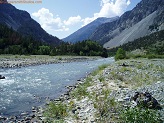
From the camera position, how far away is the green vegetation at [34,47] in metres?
136

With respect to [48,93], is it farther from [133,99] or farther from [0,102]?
[133,99]

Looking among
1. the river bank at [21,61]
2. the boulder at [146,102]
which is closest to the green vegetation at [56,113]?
the boulder at [146,102]

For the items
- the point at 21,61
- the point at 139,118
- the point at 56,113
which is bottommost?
the point at 56,113

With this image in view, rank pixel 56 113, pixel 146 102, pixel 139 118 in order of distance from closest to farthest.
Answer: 1. pixel 139 118
2. pixel 146 102
3. pixel 56 113

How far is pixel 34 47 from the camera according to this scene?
149m

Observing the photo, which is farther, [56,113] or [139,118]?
[56,113]

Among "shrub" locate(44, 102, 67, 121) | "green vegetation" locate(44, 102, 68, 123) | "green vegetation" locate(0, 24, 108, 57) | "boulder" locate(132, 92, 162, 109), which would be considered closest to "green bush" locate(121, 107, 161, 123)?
"boulder" locate(132, 92, 162, 109)

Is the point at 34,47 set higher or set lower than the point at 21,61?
higher

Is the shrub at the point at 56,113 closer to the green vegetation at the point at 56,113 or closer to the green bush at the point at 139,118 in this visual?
the green vegetation at the point at 56,113

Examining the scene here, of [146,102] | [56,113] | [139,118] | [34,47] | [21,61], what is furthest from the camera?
[34,47]

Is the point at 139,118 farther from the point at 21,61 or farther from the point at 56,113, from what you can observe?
the point at 21,61

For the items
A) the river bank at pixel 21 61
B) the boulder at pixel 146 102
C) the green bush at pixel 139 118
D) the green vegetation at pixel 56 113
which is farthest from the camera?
the river bank at pixel 21 61

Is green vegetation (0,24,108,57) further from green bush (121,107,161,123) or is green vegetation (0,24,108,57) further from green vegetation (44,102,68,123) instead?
green bush (121,107,161,123)

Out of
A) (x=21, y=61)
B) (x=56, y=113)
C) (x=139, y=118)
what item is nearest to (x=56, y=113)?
(x=56, y=113)
